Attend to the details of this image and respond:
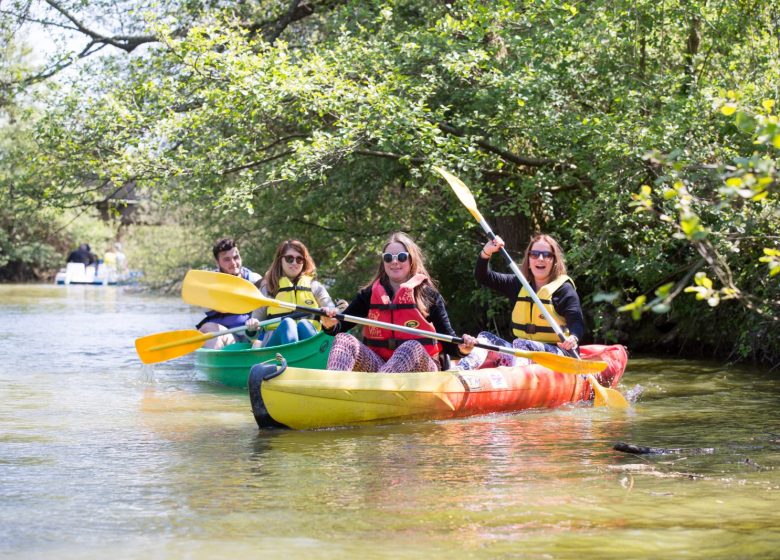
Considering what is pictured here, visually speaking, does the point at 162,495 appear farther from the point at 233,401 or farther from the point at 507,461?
the point at 233,401

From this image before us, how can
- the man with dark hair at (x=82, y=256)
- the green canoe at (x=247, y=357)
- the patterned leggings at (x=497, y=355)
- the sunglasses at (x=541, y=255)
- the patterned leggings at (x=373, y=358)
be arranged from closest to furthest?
the patterned leggings at (x=373, y=358) → the patterned leggings at (x=497, y=355) → the sunglasses at (x=541, y=255) → the green canoe at (x=247, y=357) → the man with dark hair at (x=82, y=256)

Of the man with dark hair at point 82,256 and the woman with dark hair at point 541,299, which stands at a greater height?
the man with dark hair at point 82,256

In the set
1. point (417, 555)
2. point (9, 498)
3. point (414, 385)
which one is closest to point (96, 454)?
point (9, 498)

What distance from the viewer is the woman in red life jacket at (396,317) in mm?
6395

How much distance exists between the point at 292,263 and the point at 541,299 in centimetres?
192

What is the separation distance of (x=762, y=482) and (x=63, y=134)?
7815mm

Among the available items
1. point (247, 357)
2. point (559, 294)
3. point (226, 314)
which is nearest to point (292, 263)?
point (247, 357)

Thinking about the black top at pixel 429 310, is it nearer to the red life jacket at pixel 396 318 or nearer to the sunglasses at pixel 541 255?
the red life jacket at pixel 396 318

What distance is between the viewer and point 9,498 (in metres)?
4.44

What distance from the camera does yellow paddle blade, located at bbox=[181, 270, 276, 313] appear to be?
6.63 meters

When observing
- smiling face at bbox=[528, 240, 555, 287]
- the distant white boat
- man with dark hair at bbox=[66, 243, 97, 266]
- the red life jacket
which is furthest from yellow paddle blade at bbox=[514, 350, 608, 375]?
man with dark hair at bbox=[66, 243, 97, 266]

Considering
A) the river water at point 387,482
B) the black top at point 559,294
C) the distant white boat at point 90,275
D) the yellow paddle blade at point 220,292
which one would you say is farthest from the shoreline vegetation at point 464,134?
the distant white boat at point 90,275

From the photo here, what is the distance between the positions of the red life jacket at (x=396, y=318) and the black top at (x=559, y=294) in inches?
33.1

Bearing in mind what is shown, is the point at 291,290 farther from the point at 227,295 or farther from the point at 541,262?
the point at 541,262
